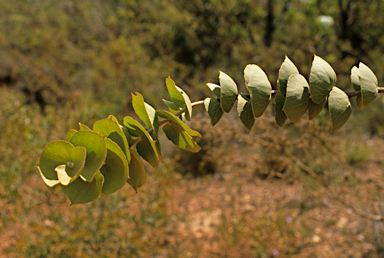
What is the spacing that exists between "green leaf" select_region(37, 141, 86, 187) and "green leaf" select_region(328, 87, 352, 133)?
1.01ft

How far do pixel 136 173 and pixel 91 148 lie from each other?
0.26 feet

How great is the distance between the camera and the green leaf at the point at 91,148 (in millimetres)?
303

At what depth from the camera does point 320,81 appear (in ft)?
1.20

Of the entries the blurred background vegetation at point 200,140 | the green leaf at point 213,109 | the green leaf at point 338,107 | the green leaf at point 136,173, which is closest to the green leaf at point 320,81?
the green leaf at point 338,107

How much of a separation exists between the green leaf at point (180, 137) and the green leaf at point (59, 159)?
12 cm

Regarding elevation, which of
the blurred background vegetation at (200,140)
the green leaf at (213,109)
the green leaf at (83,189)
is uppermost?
the green leaf at (213,109)

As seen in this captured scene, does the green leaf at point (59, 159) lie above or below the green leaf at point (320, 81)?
below

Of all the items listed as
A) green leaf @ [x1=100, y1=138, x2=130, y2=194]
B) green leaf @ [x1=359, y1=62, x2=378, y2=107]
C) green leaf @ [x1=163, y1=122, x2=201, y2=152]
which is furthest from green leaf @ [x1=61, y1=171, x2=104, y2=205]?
green leaf @ [x1=359, y1=62, x2=378, y2=107]

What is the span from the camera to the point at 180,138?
1.28ft

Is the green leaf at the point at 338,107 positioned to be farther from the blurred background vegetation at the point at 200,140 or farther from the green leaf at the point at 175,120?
the blurred background vegetation at the point at 200,140

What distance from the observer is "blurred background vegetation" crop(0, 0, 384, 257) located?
5.98ft

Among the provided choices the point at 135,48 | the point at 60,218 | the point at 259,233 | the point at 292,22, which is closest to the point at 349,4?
the point at 292,22

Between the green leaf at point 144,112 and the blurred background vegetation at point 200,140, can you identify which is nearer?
the green leaf at point 144,112

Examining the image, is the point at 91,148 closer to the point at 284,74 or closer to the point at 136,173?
the point at 136,173
